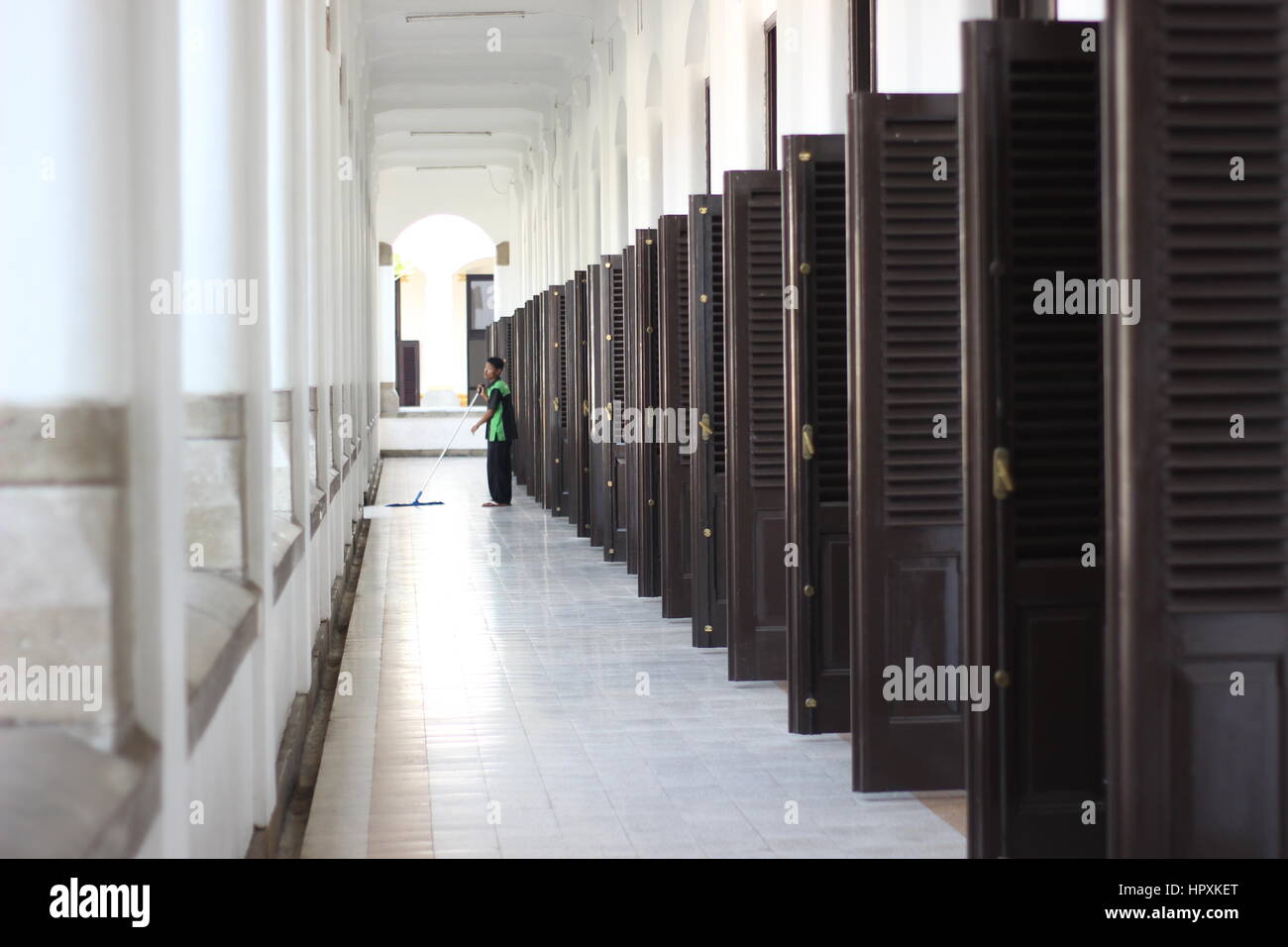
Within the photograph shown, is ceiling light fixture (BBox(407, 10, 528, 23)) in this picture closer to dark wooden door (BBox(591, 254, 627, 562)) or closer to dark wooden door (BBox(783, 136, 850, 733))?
dark wooden door (BBox(591, 254, 627, 562))

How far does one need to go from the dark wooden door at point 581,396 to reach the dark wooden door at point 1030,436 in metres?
9.34

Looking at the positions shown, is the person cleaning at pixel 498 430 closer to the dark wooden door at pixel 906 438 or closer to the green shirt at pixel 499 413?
the green shirt at pixel 499 413

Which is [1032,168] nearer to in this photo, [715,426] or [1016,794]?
[1016,794]

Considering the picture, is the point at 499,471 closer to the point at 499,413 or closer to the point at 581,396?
the point at 499,413

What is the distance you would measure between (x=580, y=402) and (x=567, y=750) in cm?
841

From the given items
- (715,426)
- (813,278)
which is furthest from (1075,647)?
(715,426)

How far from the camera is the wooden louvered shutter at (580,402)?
43.1ft

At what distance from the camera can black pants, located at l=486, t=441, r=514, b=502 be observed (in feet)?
53.3

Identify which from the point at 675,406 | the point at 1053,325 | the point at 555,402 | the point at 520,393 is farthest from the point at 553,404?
the point at 1053,325

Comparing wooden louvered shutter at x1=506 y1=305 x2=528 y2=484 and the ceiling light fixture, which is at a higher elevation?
the ceiling light fixture

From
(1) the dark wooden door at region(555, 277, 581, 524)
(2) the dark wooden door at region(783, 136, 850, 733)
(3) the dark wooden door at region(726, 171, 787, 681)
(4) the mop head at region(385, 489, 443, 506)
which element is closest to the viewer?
(2) the dark wooden door at region(783, 136, 850, 733)

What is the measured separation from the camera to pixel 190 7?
3891 mm

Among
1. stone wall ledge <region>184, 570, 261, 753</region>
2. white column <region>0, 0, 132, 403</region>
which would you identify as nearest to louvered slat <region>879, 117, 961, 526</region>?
stone wall ledge <region>184, 570, 261, 753</region>

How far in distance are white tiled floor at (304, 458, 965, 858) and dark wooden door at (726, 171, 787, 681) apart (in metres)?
0.25
